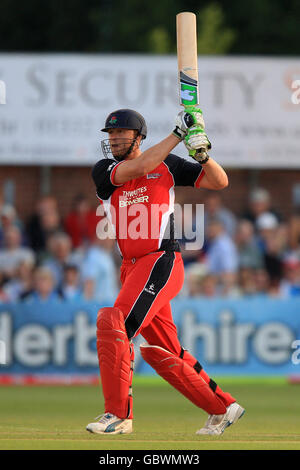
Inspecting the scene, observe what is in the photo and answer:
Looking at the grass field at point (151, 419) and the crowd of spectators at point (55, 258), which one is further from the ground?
the crowd of spectators at point (55, 258)

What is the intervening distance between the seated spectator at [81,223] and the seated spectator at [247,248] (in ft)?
6.89

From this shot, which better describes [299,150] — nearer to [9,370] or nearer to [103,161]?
[9,370]

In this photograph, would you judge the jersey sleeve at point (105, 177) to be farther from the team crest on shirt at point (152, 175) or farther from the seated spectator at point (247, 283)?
the seated spectator at point (247, 283)

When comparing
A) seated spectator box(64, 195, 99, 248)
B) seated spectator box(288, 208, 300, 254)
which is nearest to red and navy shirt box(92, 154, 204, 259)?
seated spectator box(64, 195, 99, 248)

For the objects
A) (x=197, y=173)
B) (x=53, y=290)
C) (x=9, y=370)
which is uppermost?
(x=197, y=173)

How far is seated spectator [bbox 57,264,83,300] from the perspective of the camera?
44.2ft

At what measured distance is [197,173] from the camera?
7.02 metres

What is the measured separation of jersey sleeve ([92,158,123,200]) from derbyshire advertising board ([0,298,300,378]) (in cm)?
584

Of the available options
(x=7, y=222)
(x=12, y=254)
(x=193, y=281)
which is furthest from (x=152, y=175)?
(x=7, y=222)

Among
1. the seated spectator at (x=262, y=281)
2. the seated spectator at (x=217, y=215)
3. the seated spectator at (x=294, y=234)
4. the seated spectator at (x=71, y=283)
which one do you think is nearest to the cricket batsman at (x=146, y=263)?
the seated spectator at (x=71, y=283)

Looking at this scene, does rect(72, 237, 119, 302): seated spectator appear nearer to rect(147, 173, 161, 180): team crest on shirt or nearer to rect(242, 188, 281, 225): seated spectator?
rect(242, 188, 281, 225): seated spectator

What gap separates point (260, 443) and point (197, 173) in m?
1.87

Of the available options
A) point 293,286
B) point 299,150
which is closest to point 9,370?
point 293,286

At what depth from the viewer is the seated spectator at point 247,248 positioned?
1470 cm
